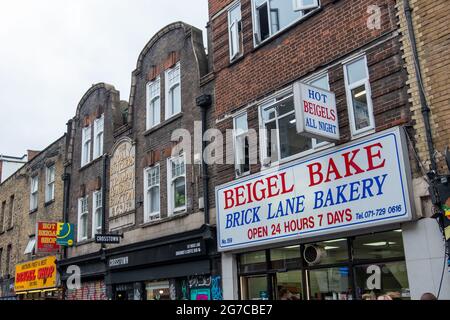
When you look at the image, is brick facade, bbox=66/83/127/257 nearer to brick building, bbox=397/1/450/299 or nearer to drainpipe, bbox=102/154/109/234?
drainpipe, bbox=102/154/109/234

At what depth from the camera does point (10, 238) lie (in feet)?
82.9

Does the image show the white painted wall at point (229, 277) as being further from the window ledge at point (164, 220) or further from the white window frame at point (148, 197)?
the white window frame at point (148, 197)

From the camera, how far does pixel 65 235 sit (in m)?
18.8

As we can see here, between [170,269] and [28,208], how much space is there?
43.3 ft

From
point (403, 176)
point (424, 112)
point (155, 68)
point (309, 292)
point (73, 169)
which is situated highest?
point (155, 68)

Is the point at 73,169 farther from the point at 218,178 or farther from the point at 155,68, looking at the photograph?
the point at 218,178

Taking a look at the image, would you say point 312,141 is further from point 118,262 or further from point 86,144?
point 86,144

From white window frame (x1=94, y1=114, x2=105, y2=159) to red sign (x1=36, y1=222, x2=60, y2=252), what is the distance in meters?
3.25

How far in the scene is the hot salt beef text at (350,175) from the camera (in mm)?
8570

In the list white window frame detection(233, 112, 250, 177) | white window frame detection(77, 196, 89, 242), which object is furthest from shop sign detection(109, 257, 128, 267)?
white window frame detection(233, 112, 250, 177)

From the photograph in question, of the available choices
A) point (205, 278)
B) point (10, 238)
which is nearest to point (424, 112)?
point (205, 278)

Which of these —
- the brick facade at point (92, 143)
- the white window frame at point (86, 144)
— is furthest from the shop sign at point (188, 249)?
the white window frame at point (86, 144)

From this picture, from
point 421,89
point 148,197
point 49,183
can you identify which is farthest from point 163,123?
point 49,183

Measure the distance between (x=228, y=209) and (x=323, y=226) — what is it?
9.82 ft
